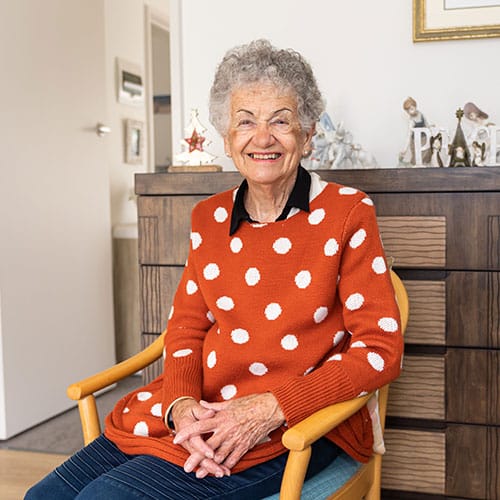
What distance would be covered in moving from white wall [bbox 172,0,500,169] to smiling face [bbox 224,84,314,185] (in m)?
1.05

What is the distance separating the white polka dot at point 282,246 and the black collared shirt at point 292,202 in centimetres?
6

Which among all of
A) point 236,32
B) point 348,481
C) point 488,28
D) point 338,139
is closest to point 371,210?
point 348,481

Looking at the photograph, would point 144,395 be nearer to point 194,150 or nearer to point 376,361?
point 376,361

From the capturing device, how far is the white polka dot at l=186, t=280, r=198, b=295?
5.58 feet

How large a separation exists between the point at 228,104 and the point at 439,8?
4.10ft

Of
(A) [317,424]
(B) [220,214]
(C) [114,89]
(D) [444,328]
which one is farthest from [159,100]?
(A) [317,424]

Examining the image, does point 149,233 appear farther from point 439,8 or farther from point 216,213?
point 439,8

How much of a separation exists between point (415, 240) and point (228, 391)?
2.58 ft

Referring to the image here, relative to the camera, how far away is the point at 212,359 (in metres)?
1.63

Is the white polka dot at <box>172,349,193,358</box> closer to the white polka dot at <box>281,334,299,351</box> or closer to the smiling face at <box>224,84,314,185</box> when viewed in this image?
the white polka dot at <box>281,334,299,351</box>

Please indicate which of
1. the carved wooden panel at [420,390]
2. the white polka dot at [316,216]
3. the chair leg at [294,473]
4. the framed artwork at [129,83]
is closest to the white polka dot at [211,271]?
the white polka dot at [316,216]

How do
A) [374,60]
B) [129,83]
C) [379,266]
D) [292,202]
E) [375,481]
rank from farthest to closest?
[129,83] → [374,60] → [375,481] → [292,202] → [379,266]

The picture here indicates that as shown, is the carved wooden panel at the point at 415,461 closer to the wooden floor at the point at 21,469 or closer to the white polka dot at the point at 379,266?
the white polka dot at the point at 379,266

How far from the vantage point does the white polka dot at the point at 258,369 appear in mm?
1562
